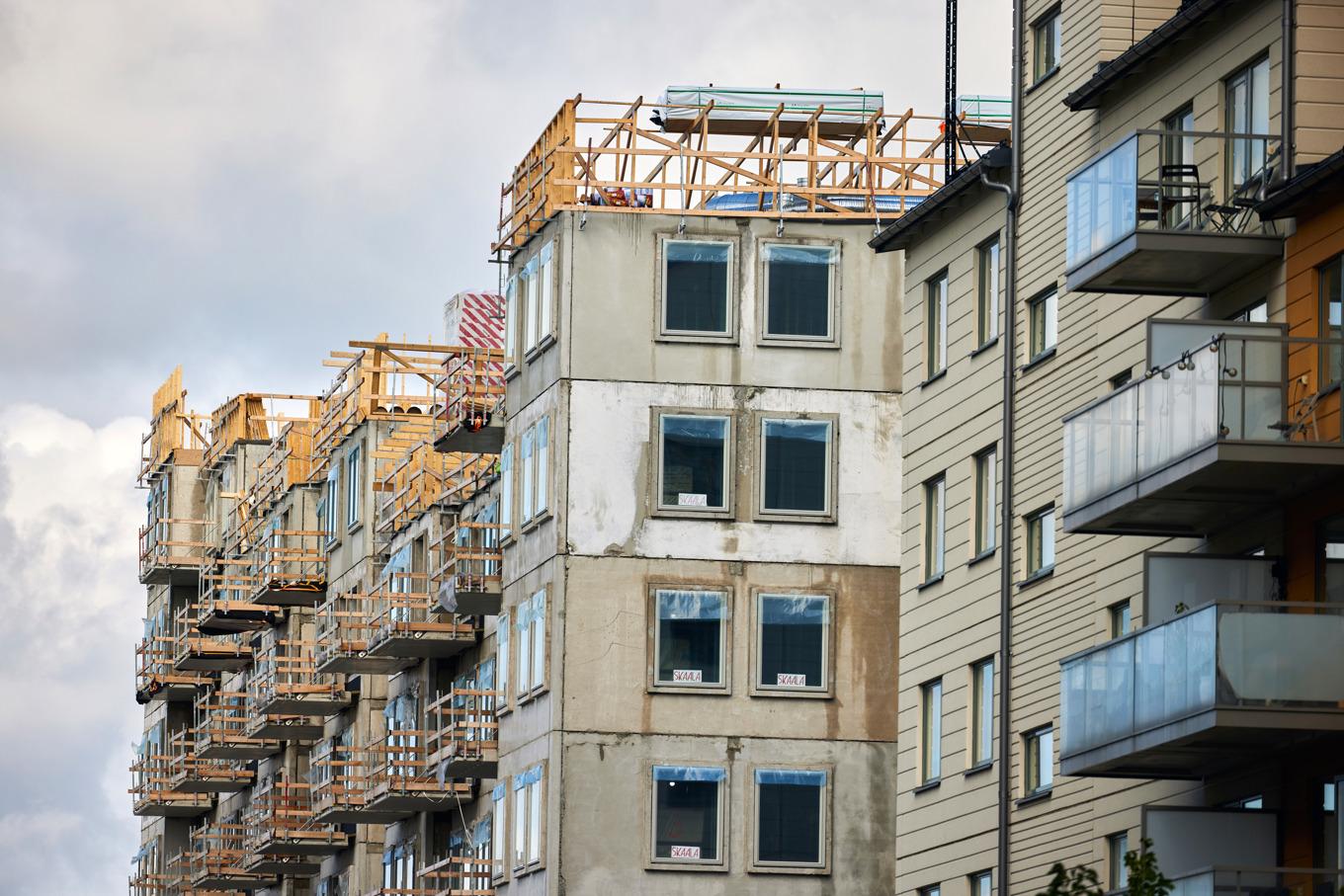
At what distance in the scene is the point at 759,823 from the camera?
203ft

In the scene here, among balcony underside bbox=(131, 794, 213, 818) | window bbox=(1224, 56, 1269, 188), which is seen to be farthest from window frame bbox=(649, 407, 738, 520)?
balcony underside bbox=(131, 794, 213, 818)

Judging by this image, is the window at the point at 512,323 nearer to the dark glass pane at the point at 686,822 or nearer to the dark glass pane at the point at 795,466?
the dark glass pane at the point at 795,466

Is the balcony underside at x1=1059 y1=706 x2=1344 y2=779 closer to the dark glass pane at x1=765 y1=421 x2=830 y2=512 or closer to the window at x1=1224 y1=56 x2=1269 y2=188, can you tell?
the window at x1=1224 y1=56 x2=1269 y2=188

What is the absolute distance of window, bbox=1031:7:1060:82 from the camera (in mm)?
49594

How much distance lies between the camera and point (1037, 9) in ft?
164

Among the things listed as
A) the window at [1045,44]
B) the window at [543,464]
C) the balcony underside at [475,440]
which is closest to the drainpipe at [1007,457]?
the window at [1045,44]

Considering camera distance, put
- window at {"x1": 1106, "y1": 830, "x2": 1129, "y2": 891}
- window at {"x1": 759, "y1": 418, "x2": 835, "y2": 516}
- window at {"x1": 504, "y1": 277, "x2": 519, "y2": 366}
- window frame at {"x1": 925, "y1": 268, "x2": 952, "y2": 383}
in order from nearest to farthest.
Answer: window at {"x1": 1106, "y1": 830, "x2": 1129, "y2": 891} < window frame at {"x1": 925, "y1": 268, "x2": 952, "y2": 383} < window at {"x1": 759, "y1": 418, "x2": 835, "y2": 516} < window at {"x1": 504, "y1": 277, "x2": 519, "y2": 366}

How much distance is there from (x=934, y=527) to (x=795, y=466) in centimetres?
958

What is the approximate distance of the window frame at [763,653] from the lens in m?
62.2

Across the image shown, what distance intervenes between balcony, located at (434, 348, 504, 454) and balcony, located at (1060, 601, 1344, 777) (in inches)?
1169

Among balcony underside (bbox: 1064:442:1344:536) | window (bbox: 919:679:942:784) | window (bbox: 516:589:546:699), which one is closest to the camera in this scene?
balcony underside (bbox: 1064:442:1344:536)

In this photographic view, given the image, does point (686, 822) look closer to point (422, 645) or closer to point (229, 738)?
point (422, 645)

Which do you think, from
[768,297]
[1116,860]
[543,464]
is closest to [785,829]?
[543,464]

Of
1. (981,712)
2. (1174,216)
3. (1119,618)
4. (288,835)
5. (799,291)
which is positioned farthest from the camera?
(288,835)
